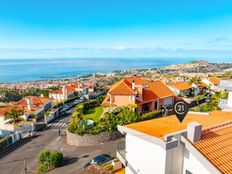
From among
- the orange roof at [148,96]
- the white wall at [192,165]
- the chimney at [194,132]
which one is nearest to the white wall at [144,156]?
the white wall at [192,165]

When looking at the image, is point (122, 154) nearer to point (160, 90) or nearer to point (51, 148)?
point (51, 148)

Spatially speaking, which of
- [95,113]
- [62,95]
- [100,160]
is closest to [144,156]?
[100,160]

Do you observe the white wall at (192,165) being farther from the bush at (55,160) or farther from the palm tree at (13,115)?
the palm tree at (13,115)

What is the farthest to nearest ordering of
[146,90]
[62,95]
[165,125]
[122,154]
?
1. [62,95]
2. [146,90]
3. [122,154]
4. [165,125]

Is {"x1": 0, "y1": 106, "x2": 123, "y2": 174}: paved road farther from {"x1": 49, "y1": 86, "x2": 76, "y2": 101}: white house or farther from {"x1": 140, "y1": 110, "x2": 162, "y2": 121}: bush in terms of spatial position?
{"x1": 49, "y1": 86, "x2": 76, "y2": 101}: white house

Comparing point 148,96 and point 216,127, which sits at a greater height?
point 216,127

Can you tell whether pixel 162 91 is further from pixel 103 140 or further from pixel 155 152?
pixel 155 152
